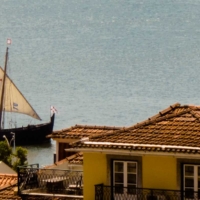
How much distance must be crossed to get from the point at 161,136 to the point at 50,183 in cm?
204

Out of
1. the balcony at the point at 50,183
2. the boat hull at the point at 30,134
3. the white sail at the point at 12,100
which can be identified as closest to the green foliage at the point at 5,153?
the boat hull at the point at 30,134

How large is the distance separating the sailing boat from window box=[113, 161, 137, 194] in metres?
61.3

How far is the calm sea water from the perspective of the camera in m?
101

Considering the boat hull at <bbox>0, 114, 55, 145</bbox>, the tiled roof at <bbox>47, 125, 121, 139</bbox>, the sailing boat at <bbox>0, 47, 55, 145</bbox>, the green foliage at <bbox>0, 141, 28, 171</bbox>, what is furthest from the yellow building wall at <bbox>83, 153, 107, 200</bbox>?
the boat hull at <bbox>0, 114, 55, 145</bbox>

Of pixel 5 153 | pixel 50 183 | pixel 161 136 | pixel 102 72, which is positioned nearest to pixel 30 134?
pixel 5 153

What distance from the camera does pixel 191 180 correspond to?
19516 millimetres

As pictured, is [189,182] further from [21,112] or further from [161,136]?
[21,112]

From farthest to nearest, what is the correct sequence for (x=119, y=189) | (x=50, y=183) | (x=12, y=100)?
(x=12, y=100) < (x=50, y=183) < (x=119, y=189)

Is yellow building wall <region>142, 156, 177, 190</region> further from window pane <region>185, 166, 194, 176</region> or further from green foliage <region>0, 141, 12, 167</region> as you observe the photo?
green foliage <region>0, 141, 12, 167</region>

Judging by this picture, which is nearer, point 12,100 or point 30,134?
point 30,134

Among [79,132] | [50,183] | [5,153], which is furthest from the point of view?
[5,153]

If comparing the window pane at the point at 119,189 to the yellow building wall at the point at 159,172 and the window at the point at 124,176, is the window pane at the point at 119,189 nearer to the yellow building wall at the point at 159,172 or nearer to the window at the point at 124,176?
the window at the point at 124,176

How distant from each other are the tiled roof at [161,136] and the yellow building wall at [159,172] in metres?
0.19

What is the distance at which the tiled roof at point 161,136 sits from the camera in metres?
19.5
